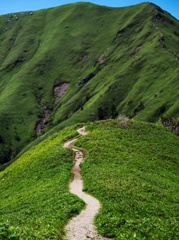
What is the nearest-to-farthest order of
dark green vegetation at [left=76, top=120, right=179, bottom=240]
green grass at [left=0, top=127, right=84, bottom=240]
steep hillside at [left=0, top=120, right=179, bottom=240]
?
green grass at [left=0, top=127, right=84, bottom=240], steep hillside at [left=0, top=120, right=179, bottom=240], dark green vegetation at [left=76, top=120, right=179, bottom=240]

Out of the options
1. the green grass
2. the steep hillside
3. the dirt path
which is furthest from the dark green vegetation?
the green grass

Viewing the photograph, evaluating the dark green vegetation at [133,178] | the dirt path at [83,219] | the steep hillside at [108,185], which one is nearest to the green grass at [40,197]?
the steep hillside at [108,185]

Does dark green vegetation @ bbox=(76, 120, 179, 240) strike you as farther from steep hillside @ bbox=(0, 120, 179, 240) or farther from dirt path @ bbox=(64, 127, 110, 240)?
dirt path @ bbox=(64, 127, 110, 240)

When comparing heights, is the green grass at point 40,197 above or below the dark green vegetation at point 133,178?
above

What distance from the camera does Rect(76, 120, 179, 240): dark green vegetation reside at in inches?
1120

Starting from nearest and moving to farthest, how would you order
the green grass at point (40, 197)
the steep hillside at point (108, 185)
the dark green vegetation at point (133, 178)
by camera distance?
the green grass at point (40, 197) < the steep hillside at point (108, 185) < the dark green vegetation at point (133, 178)

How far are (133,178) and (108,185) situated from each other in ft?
19.0

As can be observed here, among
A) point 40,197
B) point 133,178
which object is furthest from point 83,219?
point 133,178

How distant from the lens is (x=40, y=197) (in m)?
42.3

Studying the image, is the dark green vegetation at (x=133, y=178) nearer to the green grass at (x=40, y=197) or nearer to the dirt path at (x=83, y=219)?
the dirt path at (x=83, y=219)

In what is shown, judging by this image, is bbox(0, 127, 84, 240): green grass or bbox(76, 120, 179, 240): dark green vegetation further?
bbox(76, 120, 179, 240): dark green vegetation

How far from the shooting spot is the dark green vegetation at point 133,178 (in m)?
28.5

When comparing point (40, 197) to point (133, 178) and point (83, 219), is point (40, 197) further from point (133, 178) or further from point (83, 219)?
point (133, 178)

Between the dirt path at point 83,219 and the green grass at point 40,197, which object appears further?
the dirt path at point 83,219
